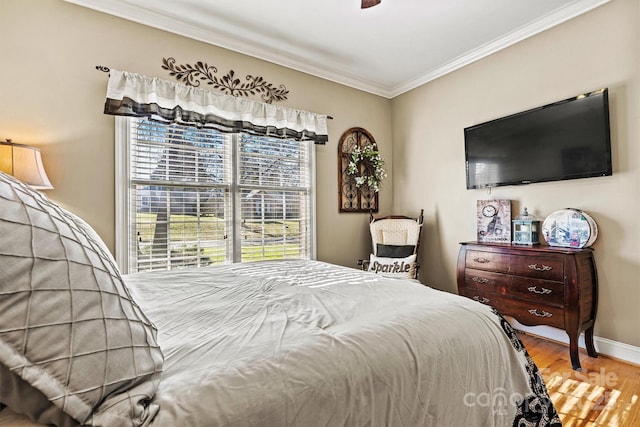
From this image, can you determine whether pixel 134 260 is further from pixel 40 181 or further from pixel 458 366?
pixel 458 366

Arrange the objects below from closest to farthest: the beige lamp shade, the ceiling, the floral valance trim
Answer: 1. the beige lamp shade
2. the floral valance trim
3. the ceiling

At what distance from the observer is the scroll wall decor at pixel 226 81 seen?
2744 millimetres

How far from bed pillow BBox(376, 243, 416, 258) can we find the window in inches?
30.9

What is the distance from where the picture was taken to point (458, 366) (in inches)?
38.6

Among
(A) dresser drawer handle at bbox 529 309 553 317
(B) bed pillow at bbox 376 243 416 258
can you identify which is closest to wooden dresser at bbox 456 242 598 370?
(A) dresser drawer handle at bbox 529 309 553 317

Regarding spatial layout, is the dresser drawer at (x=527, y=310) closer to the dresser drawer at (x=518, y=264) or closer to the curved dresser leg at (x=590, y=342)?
the dresser drawer at (x=518, y=264)

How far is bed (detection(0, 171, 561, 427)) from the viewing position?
535 millimetres

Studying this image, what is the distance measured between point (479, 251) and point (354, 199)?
5.11 ft

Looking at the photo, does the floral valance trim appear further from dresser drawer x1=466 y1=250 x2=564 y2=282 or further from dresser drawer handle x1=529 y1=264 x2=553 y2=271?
dresser drawer handle x1=529 y1=264 x2=553 y2=271

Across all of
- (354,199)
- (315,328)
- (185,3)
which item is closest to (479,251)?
(354,199)

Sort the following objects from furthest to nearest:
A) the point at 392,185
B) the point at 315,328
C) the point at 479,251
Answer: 1. the point at 392,185
2. the point at 479,251
3. the point at 315,328

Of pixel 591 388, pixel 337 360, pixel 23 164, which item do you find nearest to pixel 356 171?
pixel 591 388

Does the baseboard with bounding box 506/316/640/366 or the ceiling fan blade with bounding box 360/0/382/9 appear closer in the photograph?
the ceiling fan blade with bounding box 360/0/382/9

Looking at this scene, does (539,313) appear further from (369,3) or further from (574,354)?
(369,3)
